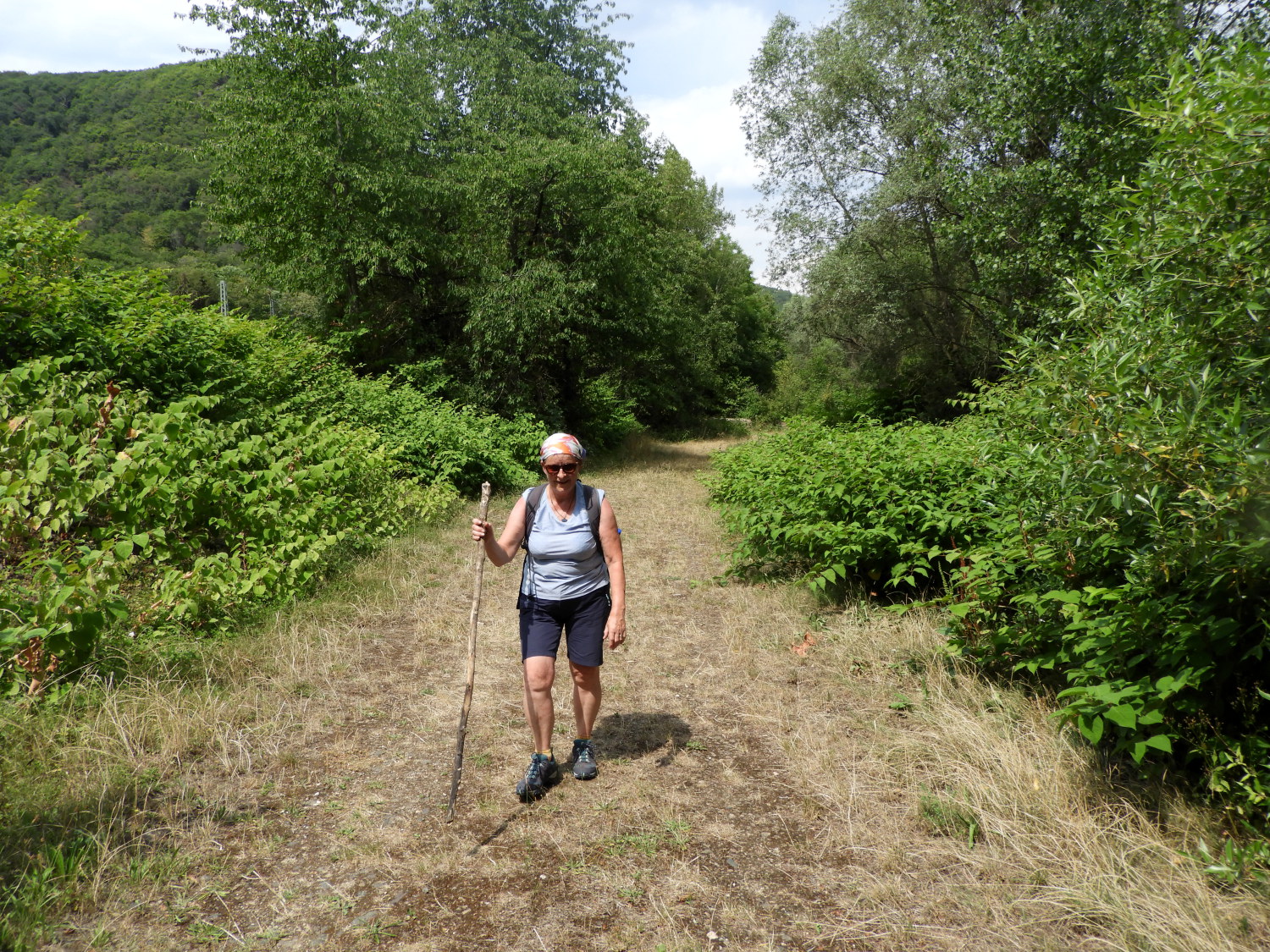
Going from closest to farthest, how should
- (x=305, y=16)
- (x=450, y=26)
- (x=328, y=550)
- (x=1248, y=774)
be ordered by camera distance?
(x=1248, y=774)
(x=328, y=550)
(x=305, y=16)
(x=450, y=26)

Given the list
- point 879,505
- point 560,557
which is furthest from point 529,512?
point 879,505

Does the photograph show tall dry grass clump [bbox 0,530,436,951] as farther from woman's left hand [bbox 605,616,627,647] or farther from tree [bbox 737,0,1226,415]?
tree [bbox 737,0,1226,415]

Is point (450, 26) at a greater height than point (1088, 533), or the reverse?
point (450, 26)

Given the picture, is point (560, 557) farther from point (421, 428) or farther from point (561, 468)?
point (421, 428)

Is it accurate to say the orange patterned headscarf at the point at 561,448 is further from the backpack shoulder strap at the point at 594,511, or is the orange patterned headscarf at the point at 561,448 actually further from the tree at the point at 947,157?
the tree at the point at 947,157

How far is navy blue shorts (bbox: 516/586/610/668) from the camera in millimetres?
4148

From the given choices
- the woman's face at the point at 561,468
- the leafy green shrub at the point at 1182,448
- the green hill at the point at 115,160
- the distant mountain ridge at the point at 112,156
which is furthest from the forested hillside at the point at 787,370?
the distant mountain ridge at the point at 112,156

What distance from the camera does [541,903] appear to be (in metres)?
3.27

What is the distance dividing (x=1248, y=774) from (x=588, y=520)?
3.00 m

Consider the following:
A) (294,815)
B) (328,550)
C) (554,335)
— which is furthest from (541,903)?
(554,335)

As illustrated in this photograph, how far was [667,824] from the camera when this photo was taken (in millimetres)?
3879

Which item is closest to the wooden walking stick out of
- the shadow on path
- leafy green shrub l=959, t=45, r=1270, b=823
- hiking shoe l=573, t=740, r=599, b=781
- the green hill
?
hiking shoe l=573, t=740, r=599, b=781

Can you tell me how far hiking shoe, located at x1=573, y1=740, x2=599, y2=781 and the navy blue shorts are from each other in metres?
0.52

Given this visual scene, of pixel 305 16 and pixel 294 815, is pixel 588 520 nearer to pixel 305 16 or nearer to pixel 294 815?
pixel 294 815
